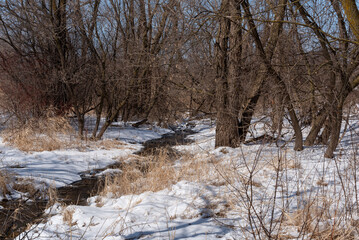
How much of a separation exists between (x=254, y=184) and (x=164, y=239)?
1.93 m

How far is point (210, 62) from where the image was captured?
7.66 metres

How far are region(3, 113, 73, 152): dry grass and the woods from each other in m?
0.52

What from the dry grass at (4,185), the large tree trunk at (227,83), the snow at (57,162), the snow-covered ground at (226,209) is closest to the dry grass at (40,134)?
the snow at (57,162)

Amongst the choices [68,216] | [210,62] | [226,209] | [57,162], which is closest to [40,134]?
[57,162]

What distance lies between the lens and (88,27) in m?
9.13

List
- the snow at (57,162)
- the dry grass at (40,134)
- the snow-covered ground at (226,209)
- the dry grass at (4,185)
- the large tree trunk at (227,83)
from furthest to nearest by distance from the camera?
1. the dry grass at (40,134)
2. the large tree trunk at (227,83)
3. the snow at (57,162)
4. the dry grass at (4,185)
5. the snow-covered ground at (226,209)

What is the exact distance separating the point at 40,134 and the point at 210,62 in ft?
18.3

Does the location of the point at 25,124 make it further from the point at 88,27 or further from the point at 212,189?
the point at 212,189

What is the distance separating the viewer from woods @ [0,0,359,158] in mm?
5438

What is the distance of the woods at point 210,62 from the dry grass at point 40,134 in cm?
52

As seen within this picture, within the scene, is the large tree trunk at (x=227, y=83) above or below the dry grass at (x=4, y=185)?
above

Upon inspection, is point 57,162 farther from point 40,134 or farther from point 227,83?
point 227,83

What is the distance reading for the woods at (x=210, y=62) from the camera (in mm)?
5438

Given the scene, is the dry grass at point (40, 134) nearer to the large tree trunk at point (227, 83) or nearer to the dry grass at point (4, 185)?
the dry grass at point (4, 185)
